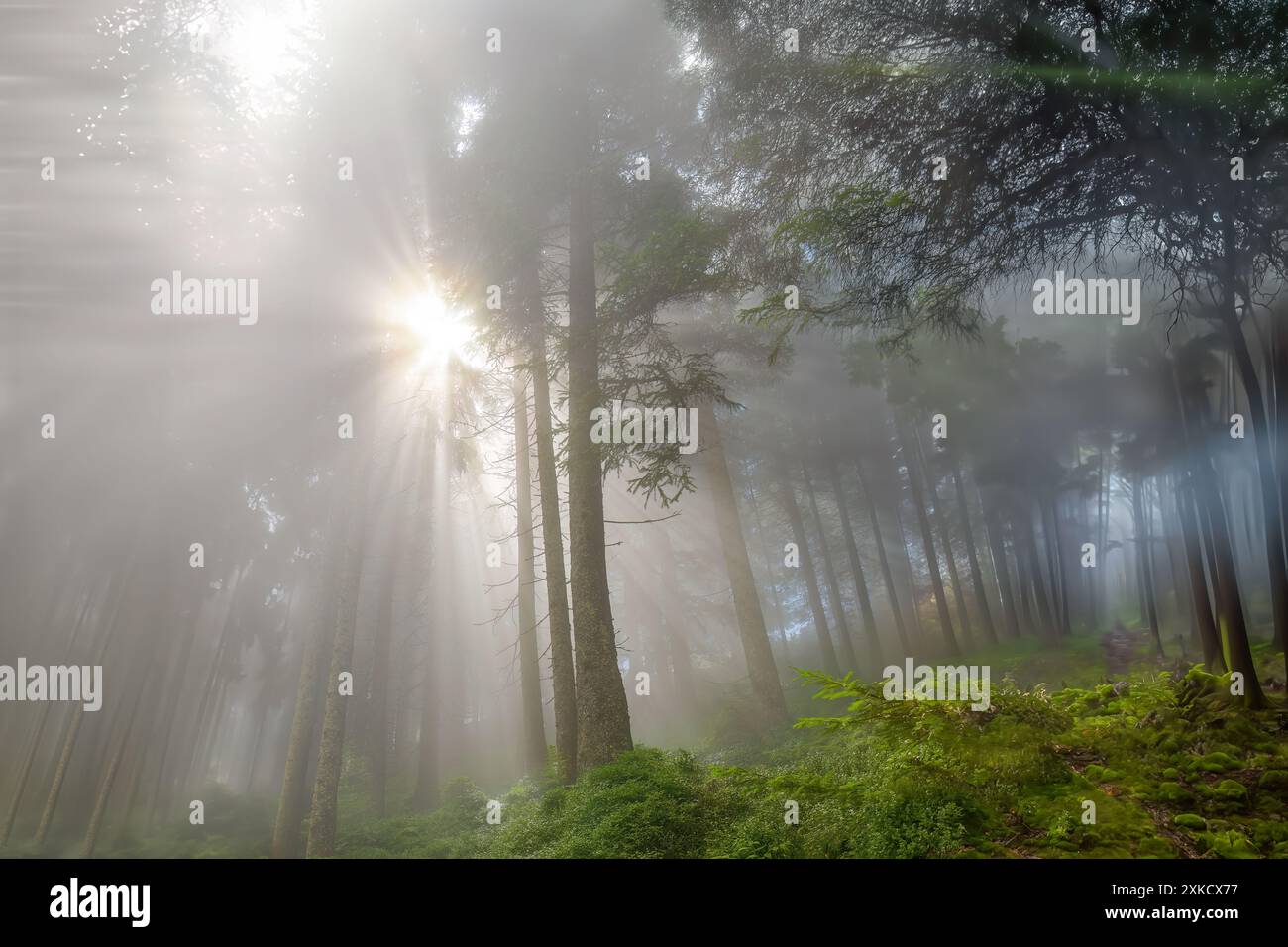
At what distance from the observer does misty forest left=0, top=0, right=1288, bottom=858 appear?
5332 mm

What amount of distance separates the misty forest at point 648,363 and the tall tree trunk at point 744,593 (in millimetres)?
107

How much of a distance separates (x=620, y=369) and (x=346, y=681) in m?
7.68

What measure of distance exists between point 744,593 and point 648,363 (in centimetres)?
628

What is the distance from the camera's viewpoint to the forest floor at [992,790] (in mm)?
3977

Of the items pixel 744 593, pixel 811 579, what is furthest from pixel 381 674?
pixel 811 579

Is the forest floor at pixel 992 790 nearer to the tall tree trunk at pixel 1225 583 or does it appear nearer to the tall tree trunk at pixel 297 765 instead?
the tall tree trunk at pixel 1225 583

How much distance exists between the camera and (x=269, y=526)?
66.3 ft

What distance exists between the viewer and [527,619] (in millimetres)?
14539

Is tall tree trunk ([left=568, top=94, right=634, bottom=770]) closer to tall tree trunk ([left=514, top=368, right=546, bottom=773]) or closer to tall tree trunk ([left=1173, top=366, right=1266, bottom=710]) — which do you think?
tall tree trunk ([left=514, top=368, right=546, bottom=773])

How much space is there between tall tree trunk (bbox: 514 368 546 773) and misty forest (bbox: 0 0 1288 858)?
132 mm

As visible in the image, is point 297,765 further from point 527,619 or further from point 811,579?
point 811,579

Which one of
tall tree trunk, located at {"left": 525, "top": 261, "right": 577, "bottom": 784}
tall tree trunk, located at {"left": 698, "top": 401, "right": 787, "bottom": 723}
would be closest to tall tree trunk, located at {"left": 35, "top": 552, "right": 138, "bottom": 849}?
tall tree trunk, located at {"left": 525, "top": 261, "right": 577, "bottom": 784}
